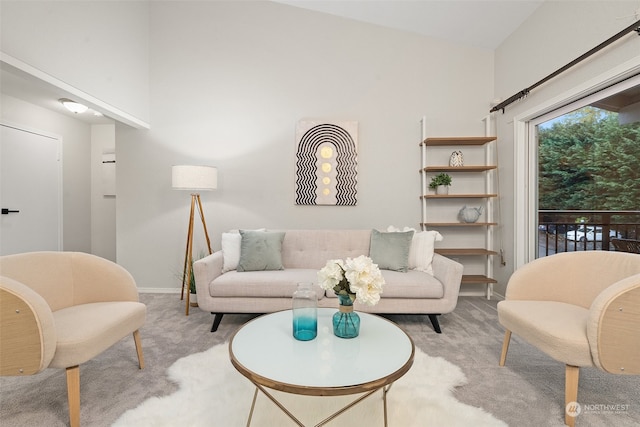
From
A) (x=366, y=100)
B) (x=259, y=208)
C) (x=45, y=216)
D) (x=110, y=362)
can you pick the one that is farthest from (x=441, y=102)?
(x=45, y=216)

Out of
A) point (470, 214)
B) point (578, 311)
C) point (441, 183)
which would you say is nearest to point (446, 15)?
point (441, 183)

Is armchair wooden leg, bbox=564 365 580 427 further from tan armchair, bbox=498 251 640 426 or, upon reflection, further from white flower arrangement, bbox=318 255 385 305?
white flower arrangement, bbox=318 255 385 305

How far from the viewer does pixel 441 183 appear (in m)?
3.42

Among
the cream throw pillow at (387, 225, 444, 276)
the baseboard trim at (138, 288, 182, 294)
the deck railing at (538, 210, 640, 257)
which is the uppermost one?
the deck railing at (538, 210, 640, 257)

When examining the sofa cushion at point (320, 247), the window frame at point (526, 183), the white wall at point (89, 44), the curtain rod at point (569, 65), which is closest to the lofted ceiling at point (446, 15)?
the curtain rod at point (569, 65)

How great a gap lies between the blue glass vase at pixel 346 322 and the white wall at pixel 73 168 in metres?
4.74

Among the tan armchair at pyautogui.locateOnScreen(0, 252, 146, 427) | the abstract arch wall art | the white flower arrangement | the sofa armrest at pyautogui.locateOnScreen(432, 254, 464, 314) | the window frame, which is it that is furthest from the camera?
the abstract arch wall art

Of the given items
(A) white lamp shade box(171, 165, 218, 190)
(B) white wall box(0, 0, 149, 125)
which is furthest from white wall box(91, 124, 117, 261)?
(A) white lamp shade box(171, 165, 218, 190)

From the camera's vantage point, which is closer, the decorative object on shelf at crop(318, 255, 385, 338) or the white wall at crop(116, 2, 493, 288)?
the decorative object on shelf at crop(318, 255, 385, 338)

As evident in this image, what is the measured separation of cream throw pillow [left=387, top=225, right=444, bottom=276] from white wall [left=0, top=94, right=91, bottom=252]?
15.6ft

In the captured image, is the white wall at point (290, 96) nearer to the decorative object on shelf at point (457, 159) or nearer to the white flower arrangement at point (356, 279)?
the decorative object on shelf at point (457, 159)

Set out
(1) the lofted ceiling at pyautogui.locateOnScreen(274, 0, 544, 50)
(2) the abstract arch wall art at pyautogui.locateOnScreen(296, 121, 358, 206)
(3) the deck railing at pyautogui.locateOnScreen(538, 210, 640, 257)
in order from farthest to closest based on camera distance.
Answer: (2) the abstract arch wall art at pyautogui.locateOnScreen(296, 121, 358, 206) → (1) the lofted ceiling at pyautogui.locateOnScreen(274, 0, 544, 50) → (3) the deck railing at pyautogui.locateOnScreen(538, 210, 640, 257)

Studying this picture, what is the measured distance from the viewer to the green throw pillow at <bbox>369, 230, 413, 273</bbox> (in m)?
2.77

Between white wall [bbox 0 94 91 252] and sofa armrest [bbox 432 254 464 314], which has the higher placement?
white wall [bbox 0 94 91 252]
